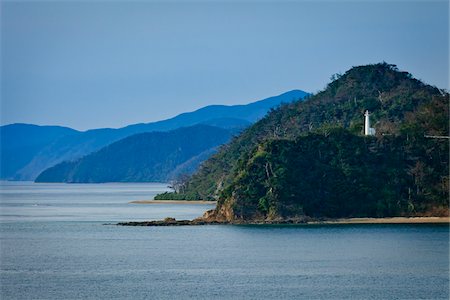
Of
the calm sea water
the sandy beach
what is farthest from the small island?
the calm sea water

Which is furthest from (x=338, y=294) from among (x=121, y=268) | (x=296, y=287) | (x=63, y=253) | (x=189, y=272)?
(x=63, y=253)

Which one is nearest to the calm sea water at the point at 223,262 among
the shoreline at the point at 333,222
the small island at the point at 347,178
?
the shoreline at the point at 333,222

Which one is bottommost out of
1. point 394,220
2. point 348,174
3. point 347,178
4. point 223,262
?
point 223,262

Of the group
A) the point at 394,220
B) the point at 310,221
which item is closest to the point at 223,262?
the point at 310,221

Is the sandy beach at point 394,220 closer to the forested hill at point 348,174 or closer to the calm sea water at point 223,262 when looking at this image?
the forested hill at point 348,174

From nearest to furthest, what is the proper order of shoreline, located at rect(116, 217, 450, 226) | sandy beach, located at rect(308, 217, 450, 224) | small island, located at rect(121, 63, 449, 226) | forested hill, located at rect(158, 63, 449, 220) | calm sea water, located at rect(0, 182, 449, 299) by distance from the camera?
calm sea water, located at rect(0, 182, 449, 299)
shoreline, located at rect(116, 217, 450, 226)
sandy beach, located at rect(308, 217, 450, 224)
small island, located at rect(121, 63, 449, 226)
forested hill, located at rect(158, 63, 449, 220)

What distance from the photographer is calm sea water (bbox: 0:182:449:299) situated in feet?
162

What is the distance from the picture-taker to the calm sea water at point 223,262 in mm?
49281

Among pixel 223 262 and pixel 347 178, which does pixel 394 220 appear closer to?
pixel 347 178

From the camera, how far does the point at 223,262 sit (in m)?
61.6

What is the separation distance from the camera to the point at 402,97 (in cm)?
12344

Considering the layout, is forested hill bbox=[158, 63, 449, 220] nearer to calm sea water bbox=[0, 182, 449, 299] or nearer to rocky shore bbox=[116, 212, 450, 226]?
rocky shore bbox=[116, 212, 450, 226]

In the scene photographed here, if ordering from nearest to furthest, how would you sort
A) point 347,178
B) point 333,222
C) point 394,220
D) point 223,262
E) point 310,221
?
1. point 223,262
2. point 333,222
3. point 310,221
4. point 394,220
5. point 347,178

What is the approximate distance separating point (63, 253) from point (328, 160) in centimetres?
3434
